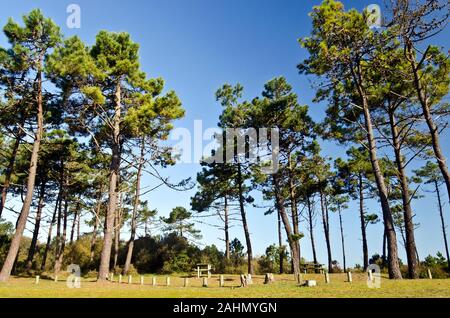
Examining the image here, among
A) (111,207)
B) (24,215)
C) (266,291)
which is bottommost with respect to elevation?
(266,291)

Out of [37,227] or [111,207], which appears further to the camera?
[37,227]

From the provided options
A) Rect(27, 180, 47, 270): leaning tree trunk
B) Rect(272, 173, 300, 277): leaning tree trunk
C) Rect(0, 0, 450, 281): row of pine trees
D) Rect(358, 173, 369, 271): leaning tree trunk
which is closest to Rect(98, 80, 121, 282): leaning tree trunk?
Rect(0, 0, 450, 281): row of pine trees

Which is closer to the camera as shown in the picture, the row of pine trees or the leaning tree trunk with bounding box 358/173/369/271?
the row of pine trees

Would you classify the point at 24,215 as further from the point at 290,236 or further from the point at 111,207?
the point at 290,236

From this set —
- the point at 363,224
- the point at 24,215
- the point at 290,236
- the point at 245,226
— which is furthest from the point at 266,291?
the point at 363,224

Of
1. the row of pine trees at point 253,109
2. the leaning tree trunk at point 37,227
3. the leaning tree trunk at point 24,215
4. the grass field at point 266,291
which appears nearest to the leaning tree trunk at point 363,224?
the row of pine trees at point 253,109

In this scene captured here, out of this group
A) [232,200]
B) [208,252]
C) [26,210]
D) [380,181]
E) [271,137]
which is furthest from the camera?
[232,200]

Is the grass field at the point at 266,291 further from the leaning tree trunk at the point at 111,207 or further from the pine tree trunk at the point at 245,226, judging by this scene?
the pine tree trunk at the point at 245,226

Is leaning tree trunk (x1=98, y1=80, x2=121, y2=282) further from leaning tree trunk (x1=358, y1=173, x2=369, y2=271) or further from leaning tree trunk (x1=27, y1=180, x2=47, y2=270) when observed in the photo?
leaning tree trunk (x1=358, y1=173, x2=369, y2=271)
